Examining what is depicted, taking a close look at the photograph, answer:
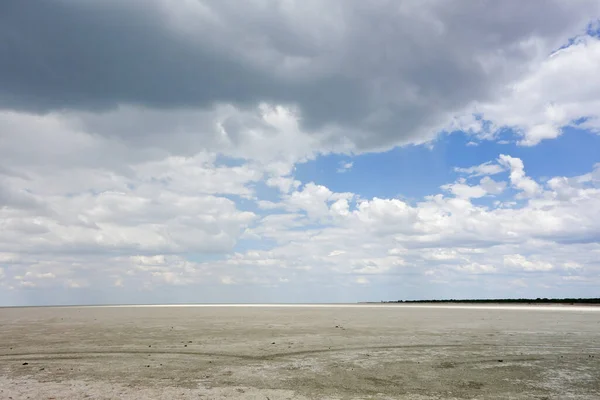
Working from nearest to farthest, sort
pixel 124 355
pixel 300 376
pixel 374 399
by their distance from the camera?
pixel 374 399
pixel 300 376
pixel 124 355

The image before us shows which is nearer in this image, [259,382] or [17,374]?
[259,382]

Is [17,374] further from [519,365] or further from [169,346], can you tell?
[519,365]

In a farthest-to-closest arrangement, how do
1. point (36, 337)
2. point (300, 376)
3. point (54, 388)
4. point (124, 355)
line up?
1. point (36, 337)
2. point (124, 355)
3. point (300, 376)
4. point (54, 388)

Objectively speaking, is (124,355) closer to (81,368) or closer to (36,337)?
(81,368)

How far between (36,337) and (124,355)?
36.3 feet

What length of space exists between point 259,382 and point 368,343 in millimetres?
10421

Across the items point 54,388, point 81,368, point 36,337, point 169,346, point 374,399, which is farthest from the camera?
point 36,337

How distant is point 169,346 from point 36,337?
1036cm

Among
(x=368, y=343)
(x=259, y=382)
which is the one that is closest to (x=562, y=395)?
(x=259, y=382)

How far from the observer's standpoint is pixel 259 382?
13.4 metres

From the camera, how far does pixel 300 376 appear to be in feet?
46.6

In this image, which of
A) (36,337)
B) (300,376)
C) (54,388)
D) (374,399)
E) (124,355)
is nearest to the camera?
(374,399)

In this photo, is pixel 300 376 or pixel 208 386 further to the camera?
pixel 300 376

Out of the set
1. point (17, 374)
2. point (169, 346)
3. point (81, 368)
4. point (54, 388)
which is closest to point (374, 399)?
point (54, 388)
